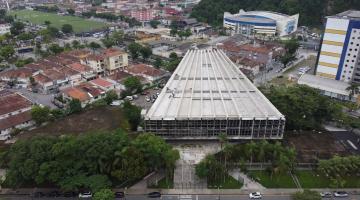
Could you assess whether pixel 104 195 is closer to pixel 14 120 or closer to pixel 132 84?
pixel 14 120

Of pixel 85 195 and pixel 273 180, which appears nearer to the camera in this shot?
pixel 85 195

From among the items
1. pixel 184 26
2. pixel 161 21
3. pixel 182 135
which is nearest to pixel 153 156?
pixel 182 135

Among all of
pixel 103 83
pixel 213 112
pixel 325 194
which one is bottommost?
pixel 325 194

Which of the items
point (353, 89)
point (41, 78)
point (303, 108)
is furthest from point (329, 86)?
point (41, 78)

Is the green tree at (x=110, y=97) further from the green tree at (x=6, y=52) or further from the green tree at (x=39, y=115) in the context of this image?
the green tree at (x=6, y=52)

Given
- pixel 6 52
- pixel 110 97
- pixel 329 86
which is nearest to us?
pixel 110 97

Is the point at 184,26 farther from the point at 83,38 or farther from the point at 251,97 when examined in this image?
the point at 251,97
